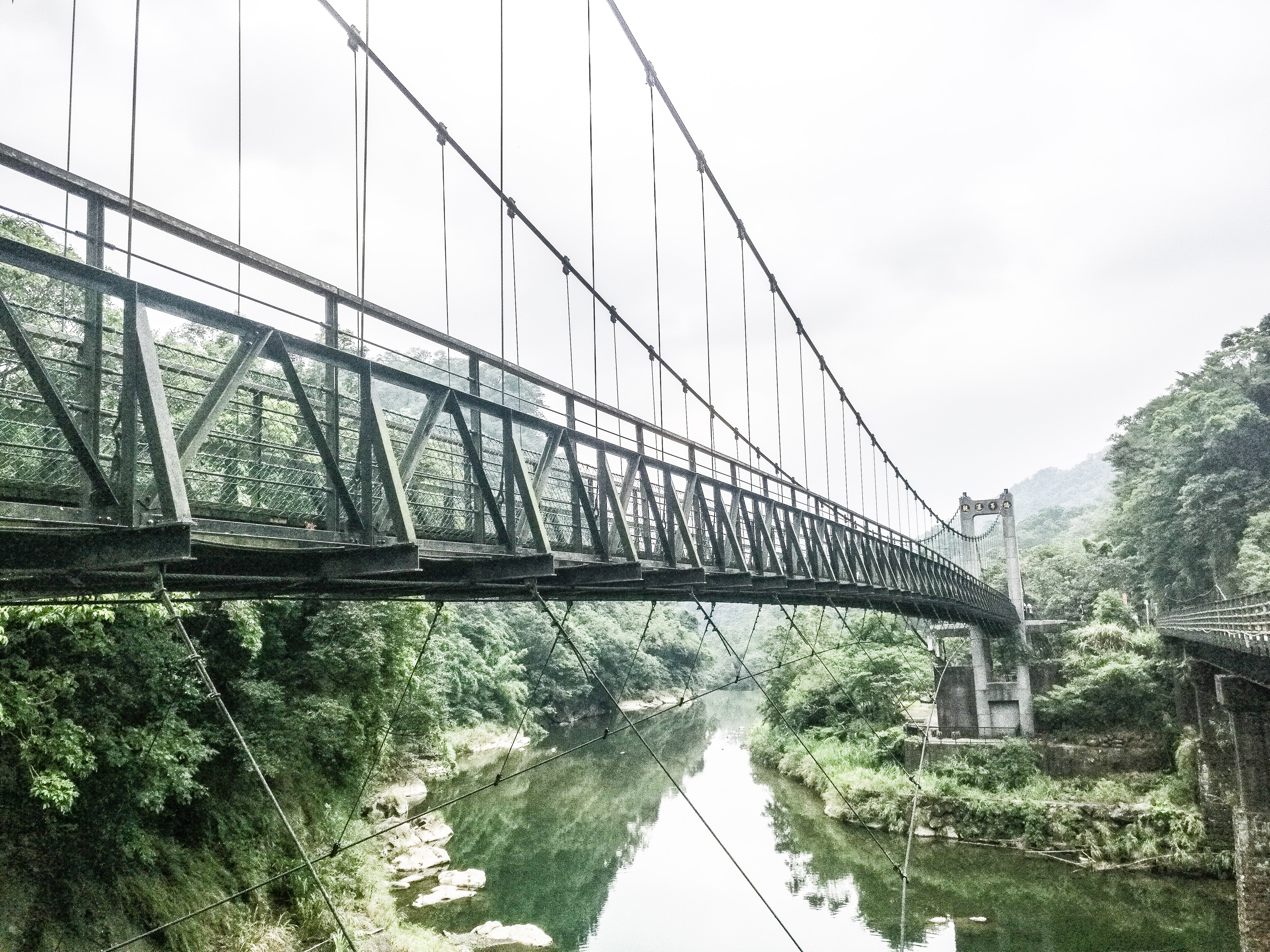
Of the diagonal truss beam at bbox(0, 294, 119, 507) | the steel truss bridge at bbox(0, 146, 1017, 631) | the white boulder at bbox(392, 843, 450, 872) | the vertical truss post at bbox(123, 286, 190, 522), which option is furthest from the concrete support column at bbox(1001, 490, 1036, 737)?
the diagonal truss beam at bbox(0, 294, 119, 507)

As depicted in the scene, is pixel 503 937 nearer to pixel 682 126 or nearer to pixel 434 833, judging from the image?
pixel 434 833

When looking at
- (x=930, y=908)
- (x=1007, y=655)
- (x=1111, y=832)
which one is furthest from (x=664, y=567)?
(x=1007, y=655)

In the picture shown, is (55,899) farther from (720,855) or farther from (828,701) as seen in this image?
(828,701)

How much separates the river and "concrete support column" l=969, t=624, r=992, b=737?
5.30m

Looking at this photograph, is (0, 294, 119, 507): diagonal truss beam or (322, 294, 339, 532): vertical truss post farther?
(322, 294, 339, 532): vertical truss post

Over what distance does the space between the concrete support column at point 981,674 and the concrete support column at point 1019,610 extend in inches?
32.7

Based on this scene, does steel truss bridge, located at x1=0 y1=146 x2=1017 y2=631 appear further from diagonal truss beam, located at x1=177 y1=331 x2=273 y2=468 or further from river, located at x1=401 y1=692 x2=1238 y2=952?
river, located at x1=401 y1=692 x2=1238 y2=952

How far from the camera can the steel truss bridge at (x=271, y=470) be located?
3516 millimetres

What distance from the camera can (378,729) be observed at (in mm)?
15211

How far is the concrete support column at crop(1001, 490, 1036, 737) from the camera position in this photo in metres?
25.4

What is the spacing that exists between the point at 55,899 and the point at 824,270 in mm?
56437

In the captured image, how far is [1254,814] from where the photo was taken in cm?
1228

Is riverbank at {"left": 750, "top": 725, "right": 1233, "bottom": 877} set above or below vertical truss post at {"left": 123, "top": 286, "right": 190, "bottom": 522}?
below

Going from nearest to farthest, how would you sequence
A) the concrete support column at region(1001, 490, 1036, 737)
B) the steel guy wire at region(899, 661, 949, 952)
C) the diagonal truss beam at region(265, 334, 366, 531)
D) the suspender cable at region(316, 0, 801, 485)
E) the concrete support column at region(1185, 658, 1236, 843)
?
the diagonal truss beam at region(265, 334, 366, 531)
the suspender cable at region(316, 0, 801, 485)
the steel guy wire at region(899, 661, 949, 952)
the concrete support column at region(1185, 658, 1236, 843)
the concrete support column at region(1001, 490, 1036, 737)
